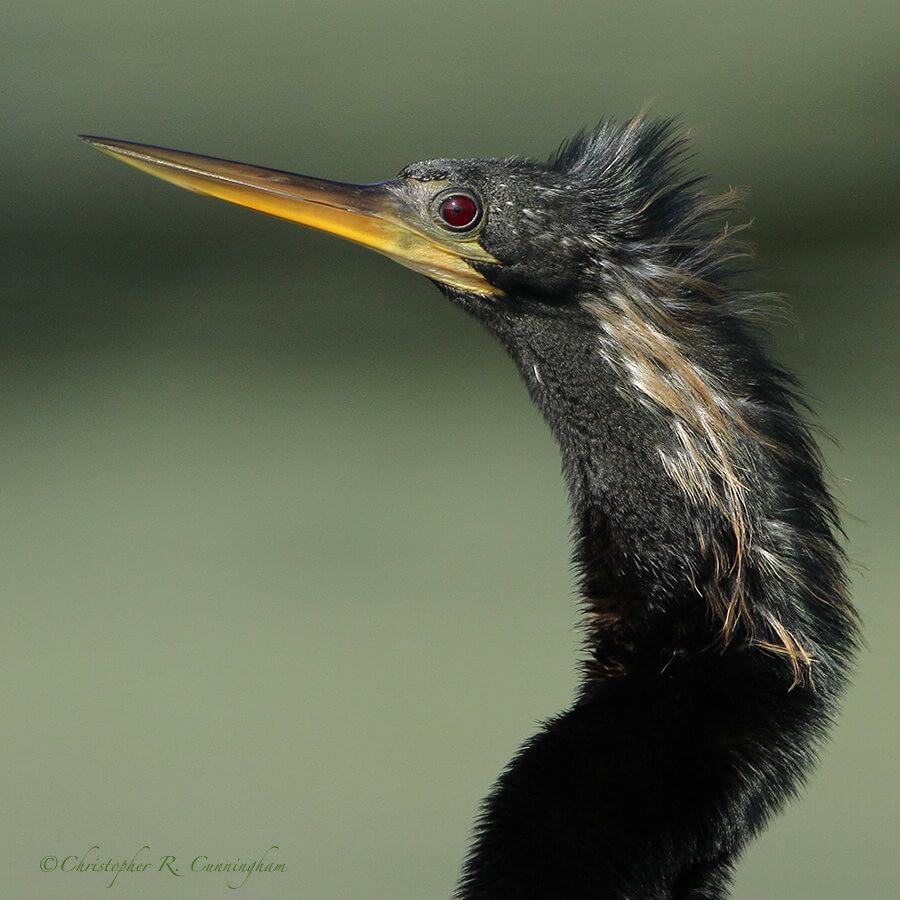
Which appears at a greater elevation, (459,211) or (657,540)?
(459,211)

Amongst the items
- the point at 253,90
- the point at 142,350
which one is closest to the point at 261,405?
the point at 142,350

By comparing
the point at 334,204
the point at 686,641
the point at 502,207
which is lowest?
the point at 686,641

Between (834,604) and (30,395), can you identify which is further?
(30,395)

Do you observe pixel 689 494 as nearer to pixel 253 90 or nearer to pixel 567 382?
pixel 567 382

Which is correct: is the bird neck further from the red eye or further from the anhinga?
the red eye

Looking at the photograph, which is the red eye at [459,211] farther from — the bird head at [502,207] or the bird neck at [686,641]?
the bird neck at [686,641]

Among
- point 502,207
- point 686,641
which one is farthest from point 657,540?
point 502,207

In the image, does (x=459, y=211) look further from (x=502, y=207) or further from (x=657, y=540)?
(x=657, y=540)

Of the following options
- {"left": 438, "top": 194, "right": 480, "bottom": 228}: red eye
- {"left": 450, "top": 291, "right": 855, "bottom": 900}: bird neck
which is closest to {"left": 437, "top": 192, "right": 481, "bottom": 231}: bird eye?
{"left": 438, "top": 194, "right": 480, "bottom": 228}: red eye
